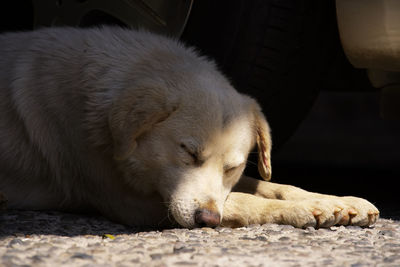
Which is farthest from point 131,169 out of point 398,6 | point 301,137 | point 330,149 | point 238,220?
point 301,137

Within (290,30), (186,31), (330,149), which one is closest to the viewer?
(290,30)

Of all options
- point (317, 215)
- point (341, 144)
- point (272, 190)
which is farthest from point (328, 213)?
point (341, 144)

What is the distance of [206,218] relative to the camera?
2992 mm

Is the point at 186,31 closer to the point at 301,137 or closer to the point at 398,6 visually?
the point at 398,6

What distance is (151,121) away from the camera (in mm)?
3084

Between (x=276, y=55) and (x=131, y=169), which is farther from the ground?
(x=276, y=55)

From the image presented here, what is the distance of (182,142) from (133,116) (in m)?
0.26

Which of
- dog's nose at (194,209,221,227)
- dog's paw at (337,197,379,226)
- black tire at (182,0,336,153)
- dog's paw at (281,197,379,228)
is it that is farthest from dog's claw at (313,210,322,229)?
black tire at (182,0,336,153)

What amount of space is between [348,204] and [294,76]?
2.91 ft

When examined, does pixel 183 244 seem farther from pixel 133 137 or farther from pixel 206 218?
pixel 133 137

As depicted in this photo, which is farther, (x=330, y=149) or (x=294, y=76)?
(x=330, y=149)

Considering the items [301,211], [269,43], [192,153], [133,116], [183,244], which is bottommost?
[183,244]

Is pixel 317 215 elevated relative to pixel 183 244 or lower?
elevated

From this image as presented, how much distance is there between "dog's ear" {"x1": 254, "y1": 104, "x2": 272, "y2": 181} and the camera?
3.52 metres
